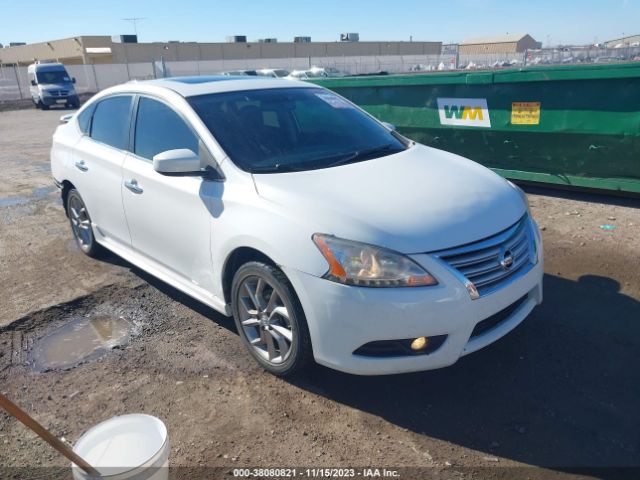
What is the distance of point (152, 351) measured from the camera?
3.59 meters

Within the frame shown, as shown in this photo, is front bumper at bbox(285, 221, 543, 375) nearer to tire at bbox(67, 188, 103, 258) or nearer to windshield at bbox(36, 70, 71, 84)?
tire at bbox(67, 188, 103, 258)

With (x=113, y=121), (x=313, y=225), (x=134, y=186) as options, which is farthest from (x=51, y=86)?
(x=313, y=225)

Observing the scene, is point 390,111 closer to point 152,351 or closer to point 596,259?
point 596,259

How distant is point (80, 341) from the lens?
3793 millimetres

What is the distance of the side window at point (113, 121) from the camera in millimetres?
4242

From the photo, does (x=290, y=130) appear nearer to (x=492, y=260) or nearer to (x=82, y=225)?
(x=492, y=260)

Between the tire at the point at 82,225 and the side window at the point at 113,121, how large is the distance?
726 mm

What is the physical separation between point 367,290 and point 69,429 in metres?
1.79

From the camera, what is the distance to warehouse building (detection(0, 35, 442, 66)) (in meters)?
55.6

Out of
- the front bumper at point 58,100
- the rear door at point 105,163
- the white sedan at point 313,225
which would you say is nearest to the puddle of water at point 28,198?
the rear door at point 105,163

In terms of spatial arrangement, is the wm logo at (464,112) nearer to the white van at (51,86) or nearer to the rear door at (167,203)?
the rear door at (167,203)

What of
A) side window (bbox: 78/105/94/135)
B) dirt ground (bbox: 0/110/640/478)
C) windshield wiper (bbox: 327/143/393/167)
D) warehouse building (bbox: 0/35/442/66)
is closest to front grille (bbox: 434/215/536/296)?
dirt ground (bbox: 0/110/640/478)

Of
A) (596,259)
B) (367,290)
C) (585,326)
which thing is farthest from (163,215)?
(596,259)

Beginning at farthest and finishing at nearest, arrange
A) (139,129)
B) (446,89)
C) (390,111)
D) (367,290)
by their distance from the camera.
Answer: (390,111)
(446,89)
(139,129)
(367,290)
